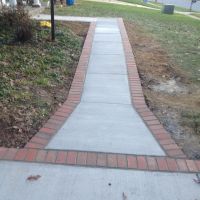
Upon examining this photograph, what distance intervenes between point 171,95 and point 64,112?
1725mm

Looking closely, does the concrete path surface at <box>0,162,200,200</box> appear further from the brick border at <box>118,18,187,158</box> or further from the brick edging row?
the brick border at <box>118,18,187,158</box>

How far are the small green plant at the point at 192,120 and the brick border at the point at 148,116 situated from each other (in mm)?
360

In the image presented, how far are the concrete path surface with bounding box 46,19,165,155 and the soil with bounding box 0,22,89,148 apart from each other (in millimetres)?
300

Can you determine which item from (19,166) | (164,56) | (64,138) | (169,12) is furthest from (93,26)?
(169,12)

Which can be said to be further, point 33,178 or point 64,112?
point 64,112

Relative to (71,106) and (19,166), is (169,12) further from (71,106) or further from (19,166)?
(19,166)

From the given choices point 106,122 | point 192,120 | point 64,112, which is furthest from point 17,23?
point 192,120

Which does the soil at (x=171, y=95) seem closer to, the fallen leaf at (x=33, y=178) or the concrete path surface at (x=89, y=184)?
the concrete path surface at (x=89, y=184)

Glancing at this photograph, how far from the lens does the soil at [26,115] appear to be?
3258 millimetres

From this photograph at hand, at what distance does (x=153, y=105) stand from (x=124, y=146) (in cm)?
119

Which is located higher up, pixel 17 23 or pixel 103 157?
pixel 17 23

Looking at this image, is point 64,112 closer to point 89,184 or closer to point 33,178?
point 33,178

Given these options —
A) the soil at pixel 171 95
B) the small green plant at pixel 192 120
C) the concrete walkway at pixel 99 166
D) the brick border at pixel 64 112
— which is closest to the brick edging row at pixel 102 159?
the concrete walkway at pixel 99 166

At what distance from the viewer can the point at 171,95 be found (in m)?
4.60
